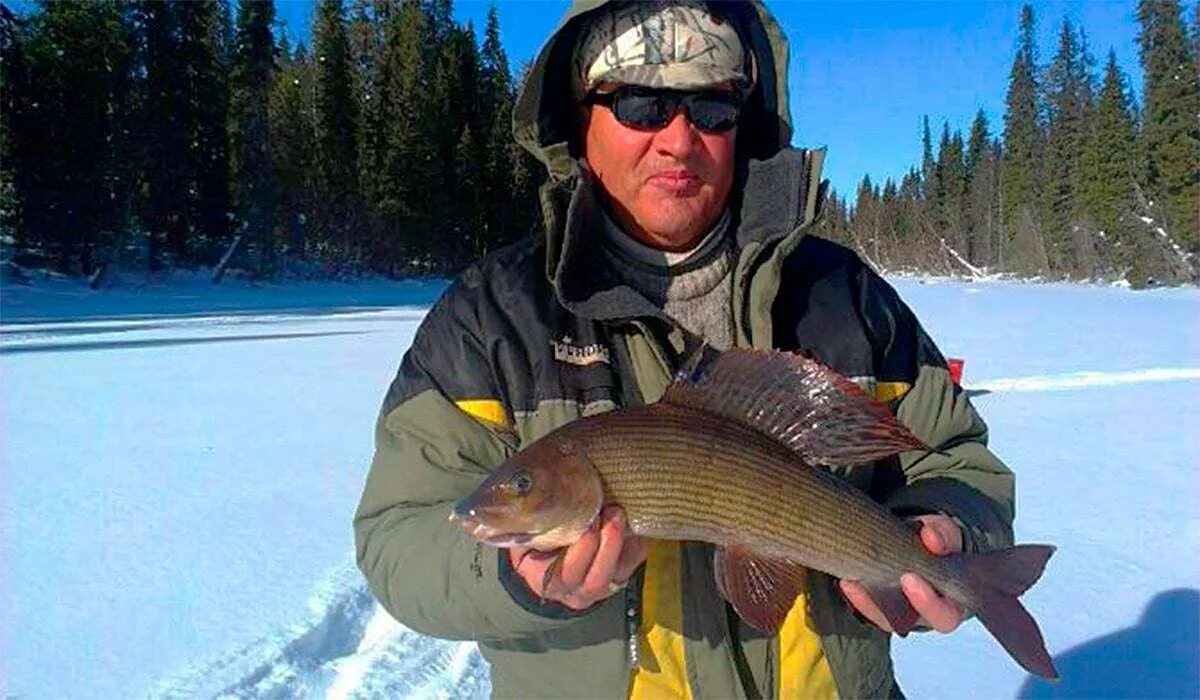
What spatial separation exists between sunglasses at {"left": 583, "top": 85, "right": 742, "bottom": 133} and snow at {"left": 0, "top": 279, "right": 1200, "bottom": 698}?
6.30 ft

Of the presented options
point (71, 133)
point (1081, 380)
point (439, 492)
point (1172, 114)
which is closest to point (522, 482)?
point (439, 492)

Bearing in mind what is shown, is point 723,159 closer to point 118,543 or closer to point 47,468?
point 118,543

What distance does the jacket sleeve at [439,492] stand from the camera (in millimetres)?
1523

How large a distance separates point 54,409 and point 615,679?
725 centimetres

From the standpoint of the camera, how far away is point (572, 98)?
2152 millimetres

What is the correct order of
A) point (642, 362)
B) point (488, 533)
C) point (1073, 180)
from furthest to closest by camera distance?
1. point (1073, 180)
2. point (642, 362)
3. point (488, 533)

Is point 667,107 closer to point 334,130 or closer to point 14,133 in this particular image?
→ point 14,133

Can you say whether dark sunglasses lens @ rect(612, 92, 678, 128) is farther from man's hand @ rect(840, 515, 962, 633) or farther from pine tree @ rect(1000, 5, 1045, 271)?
pine tree @ rect(1000, 5, 1045, 271)

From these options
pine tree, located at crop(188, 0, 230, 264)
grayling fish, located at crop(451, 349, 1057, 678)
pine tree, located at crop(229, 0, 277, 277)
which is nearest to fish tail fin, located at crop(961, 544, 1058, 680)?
grayling fish, located at crop(451, 349, 1057, 678)

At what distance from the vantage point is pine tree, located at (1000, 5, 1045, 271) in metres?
49.3

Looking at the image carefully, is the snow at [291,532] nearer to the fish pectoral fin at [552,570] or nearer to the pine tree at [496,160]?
the fish pectoral fin at [552,570]

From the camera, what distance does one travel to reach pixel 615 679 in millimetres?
1649

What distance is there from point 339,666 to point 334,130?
33477 millimetres

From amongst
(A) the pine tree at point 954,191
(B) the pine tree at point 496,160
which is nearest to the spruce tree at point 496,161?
(B) the pine tree at point 496,160
